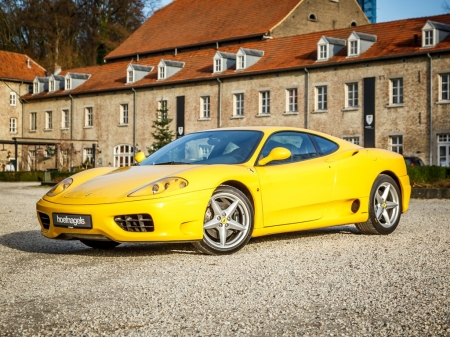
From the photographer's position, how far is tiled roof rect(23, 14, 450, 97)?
133ft

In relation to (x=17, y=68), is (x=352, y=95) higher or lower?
lower

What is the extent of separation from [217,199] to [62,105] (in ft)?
177

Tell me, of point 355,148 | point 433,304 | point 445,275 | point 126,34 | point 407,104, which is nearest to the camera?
point 433,304

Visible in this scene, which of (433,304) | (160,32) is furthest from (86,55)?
(433,304)

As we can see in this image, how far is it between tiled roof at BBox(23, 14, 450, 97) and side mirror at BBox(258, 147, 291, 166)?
32.1 m

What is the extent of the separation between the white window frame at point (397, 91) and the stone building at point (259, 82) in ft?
0.19

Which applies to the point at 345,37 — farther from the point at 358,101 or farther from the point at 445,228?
the point at 445,228

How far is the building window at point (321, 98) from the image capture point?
43219mm

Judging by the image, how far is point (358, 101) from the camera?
41.5 metres

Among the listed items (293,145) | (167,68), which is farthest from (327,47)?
(293,145)

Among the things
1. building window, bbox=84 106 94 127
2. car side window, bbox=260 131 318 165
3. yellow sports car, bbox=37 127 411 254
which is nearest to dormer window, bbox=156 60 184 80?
building window, bbox=84 106 94 127

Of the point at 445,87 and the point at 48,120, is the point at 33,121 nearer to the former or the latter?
the point at 48,120

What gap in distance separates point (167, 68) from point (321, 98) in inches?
523

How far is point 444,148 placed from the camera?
125 feet
